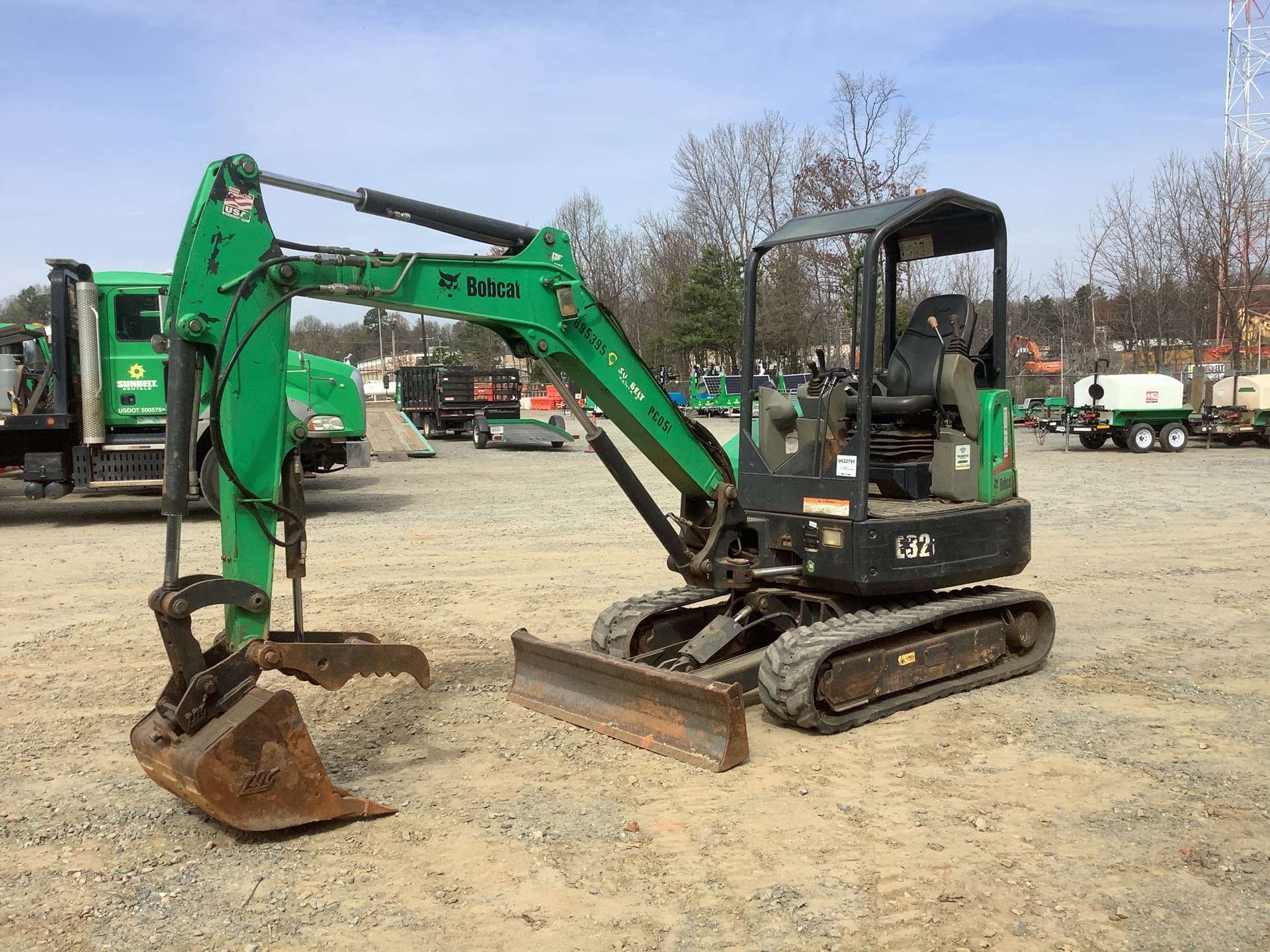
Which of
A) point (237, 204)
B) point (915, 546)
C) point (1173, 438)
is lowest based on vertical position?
point (915, 546)

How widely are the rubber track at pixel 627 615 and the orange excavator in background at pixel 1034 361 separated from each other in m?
36.7

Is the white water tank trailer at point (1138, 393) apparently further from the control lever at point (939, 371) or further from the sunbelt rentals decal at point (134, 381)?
the sunbelt rentals decal at point (134, 381)

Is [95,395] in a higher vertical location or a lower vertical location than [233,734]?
higher

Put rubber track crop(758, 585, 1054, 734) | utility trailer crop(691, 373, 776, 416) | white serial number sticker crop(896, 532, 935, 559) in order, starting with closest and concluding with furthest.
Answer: rubber track crop(758, 585, 1054, 734)
white serial number sticker crop(896, 532, 935, 559)
utility trailer crop(691, 373, 776, 416)

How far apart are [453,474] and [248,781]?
1693 cm

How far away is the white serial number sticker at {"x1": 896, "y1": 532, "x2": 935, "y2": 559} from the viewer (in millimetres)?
6129

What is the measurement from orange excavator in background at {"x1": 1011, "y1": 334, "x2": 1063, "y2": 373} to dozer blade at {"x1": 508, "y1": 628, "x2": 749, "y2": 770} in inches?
1482

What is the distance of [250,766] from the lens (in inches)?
171

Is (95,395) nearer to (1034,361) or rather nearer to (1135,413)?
(1135,413)

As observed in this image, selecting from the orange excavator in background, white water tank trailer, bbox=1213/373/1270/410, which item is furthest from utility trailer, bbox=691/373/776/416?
white water tank trailer, bbox=1213/373/1270/410

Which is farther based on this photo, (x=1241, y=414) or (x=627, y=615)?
(x=1241, y=414)

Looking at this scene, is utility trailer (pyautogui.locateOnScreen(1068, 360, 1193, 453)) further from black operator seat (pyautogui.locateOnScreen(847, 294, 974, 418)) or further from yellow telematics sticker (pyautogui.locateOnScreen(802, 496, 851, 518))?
yellow telematics sticker (pyautogui.locateOnScreen(802, 496, 851, 518))

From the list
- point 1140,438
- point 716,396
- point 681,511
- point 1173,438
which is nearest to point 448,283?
point 681,511

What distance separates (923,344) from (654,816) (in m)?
3.54
